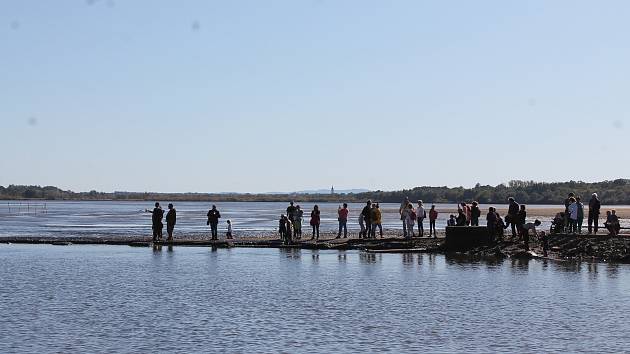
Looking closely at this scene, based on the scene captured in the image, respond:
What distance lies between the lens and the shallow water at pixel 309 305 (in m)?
18.4

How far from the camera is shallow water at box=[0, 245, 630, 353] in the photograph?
18.4m

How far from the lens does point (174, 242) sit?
42.8 meters

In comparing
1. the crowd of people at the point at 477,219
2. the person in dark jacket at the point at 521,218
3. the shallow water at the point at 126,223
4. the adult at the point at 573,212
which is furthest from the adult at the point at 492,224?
the shallow water at the point at 126,223

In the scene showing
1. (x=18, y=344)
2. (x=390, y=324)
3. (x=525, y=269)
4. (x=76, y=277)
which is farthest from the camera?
(x=525, y=269)

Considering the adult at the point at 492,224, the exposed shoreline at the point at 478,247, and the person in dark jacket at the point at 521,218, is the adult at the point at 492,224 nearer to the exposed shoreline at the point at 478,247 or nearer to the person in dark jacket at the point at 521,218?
the exposed shoreline at the point at 478,247

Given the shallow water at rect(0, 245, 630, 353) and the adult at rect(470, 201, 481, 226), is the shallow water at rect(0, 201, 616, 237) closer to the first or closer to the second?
the adult at rect(470, 201, 481, 226)

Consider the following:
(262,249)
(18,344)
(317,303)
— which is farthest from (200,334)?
(262,249)

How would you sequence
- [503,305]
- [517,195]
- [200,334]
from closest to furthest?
[200,334]
[503,305]
[517,195]

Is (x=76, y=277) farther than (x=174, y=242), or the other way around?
(x=174, y=242)

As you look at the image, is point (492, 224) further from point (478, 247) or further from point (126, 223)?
point (126, 223)

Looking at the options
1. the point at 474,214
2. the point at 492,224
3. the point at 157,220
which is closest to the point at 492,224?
the point at 492,224

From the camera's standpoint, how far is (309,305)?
76.8 feet

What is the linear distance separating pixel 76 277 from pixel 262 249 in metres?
12.9

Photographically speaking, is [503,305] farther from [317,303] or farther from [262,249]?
[262,249]
